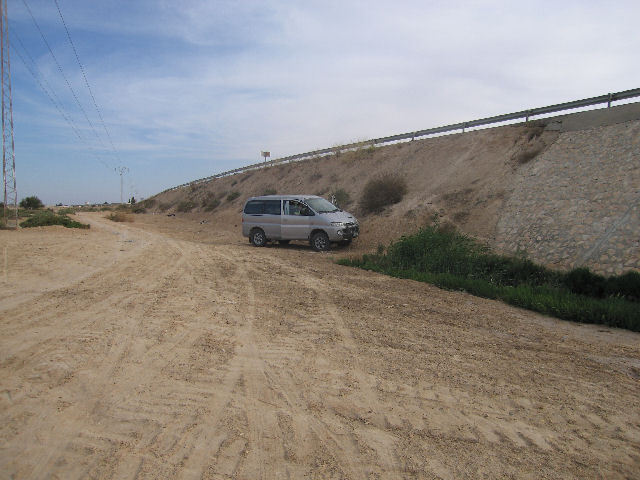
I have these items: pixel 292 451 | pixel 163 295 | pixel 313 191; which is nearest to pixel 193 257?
pixel 163 295

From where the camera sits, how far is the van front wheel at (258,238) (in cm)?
1703

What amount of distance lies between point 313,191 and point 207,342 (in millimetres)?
24681

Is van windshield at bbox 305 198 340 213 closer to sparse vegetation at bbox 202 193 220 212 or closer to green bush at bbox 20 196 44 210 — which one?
sparse vegetation at bbox 202 193 220 212

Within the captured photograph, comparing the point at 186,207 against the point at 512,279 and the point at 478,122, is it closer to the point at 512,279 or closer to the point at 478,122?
the point at 478,122

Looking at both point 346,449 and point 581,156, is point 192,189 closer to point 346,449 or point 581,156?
point 581,156

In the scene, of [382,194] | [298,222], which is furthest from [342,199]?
[298,222]

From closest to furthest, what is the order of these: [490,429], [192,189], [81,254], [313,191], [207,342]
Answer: [490,429] < [207,342] < [81,254] < [313,191] < [192,189]

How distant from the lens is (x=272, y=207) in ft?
54.7

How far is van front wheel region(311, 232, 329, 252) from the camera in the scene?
15.3 m

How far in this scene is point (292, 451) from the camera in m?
3.15

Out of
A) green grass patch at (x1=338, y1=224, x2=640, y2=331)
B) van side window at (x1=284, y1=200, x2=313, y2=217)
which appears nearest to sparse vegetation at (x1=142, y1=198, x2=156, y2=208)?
van side window at (x1=284, y1=200, x2=313, y2=217)

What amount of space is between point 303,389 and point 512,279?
7.88m

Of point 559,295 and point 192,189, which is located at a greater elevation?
point 192,189

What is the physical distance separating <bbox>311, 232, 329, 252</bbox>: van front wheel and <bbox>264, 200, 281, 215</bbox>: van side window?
2.00m
